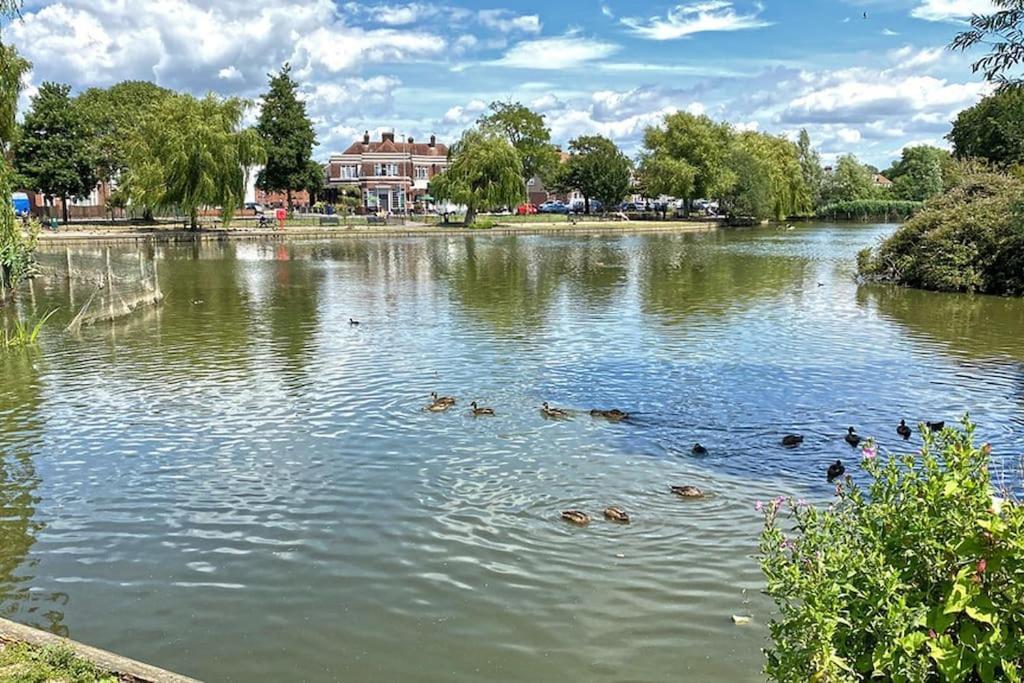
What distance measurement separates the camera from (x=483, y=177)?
74.9 m

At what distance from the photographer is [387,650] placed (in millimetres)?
7062

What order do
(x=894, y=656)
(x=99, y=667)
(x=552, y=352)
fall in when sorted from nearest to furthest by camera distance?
(x=894, y=656)
(x=99, y=667)
(x=552, y=352)

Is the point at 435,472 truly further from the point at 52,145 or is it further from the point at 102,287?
the point at 52,145

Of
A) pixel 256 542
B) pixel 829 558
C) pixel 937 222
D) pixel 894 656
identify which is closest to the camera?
pixel 894 656

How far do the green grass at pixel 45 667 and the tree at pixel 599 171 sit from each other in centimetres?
10410

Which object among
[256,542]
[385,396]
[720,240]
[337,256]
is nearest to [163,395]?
[385,396]

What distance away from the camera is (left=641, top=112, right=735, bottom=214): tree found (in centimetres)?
9262

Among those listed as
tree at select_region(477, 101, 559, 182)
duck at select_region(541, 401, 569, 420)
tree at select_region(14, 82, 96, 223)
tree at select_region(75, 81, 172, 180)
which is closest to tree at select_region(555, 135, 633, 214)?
tree at select_region(477, 101, 559, 182)

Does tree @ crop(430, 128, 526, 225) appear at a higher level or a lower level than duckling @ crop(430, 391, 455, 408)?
higher

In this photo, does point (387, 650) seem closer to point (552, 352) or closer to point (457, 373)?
point (457, 373)

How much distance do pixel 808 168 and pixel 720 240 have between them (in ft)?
192

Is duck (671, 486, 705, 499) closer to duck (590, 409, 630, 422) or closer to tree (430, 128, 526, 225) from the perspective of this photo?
duck (590, 409, 630, 422)

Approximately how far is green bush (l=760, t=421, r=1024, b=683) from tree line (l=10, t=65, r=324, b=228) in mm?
53822

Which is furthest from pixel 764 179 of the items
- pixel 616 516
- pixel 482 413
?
pixel 616 516
